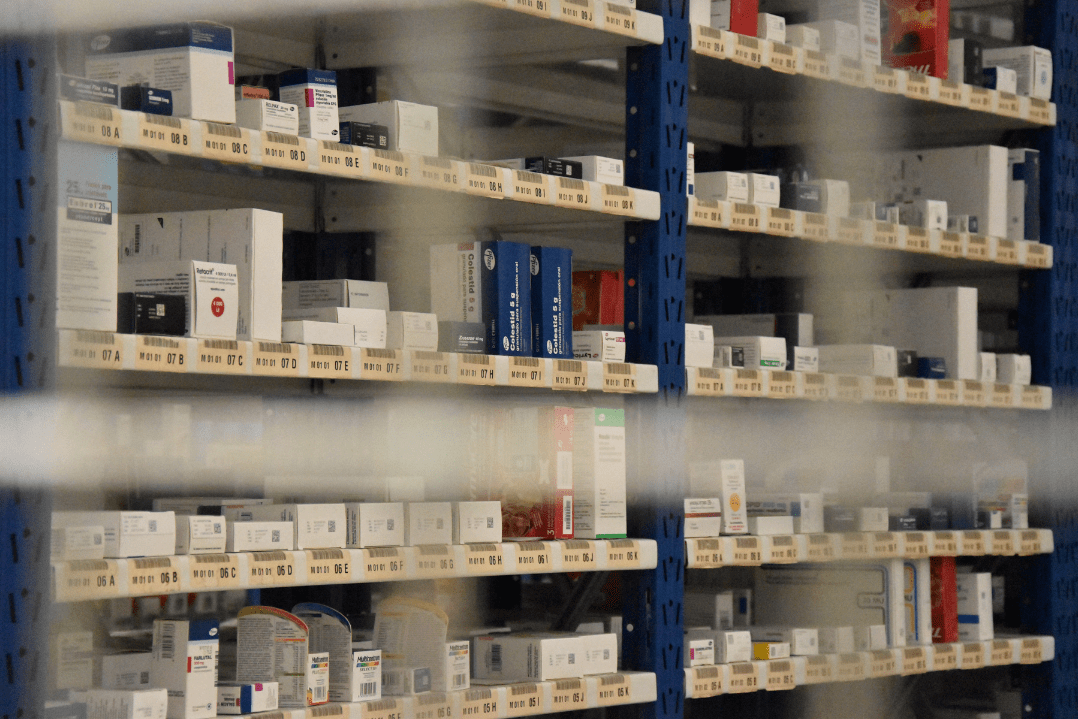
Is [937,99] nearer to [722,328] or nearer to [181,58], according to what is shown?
[722,328]

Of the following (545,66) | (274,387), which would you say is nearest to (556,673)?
(274,387)

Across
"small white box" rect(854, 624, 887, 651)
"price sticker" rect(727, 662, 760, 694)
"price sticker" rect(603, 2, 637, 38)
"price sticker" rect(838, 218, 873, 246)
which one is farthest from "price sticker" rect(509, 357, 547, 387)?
"small white box" rect(854, 624, 887, 651)

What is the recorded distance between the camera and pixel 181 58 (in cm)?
255

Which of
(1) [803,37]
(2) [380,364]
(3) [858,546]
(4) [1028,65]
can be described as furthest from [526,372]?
(4) [1028,65]

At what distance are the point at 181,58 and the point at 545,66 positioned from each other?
1.39 m

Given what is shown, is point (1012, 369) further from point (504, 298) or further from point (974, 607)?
point (504, 298)

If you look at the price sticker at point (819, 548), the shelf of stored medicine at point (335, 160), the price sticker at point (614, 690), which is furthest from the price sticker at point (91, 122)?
the price sticker at point (819, 548)

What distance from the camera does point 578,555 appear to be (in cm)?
305

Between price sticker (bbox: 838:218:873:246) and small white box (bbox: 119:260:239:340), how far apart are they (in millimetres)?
1606

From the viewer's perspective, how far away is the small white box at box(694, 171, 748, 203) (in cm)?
340

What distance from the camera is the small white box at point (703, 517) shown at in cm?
330

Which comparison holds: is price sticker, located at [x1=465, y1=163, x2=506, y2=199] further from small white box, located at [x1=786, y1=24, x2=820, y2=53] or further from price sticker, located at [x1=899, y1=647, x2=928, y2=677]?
price sticker, located at [x1=899, y1=647, x2=928, y2=677]

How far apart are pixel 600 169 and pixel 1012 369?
1436 mm

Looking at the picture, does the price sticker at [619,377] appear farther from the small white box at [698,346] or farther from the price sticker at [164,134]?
the price sticker at [164,134]
